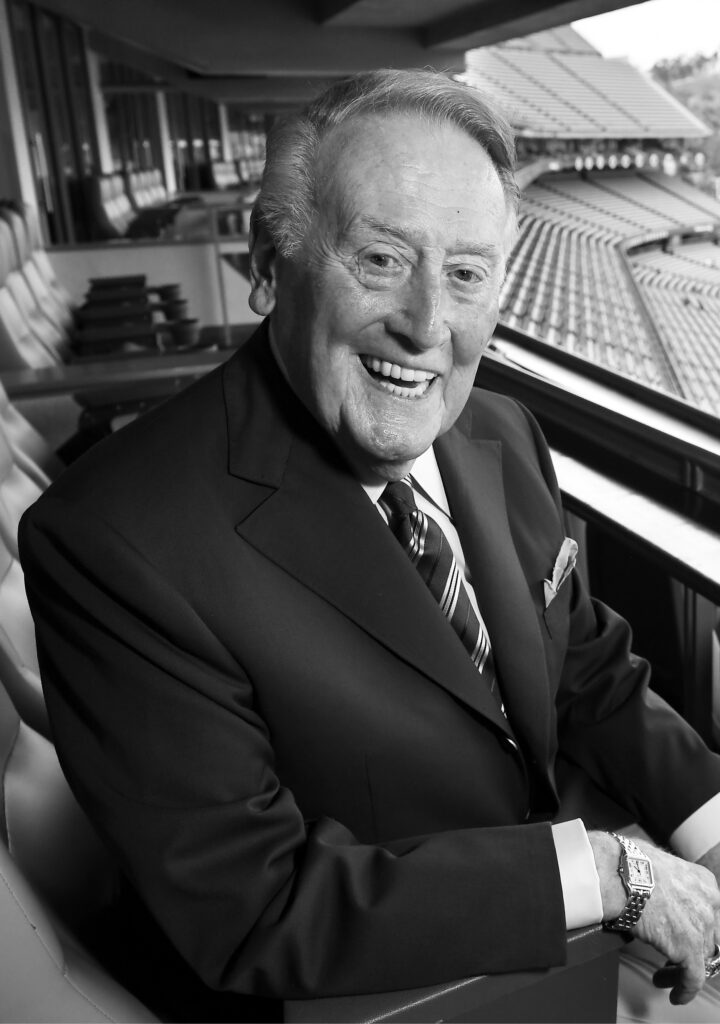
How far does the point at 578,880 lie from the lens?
79cm

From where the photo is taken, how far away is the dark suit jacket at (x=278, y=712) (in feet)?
2.40

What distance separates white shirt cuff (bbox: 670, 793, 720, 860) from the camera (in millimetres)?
1025

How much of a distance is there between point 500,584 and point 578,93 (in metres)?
6.36

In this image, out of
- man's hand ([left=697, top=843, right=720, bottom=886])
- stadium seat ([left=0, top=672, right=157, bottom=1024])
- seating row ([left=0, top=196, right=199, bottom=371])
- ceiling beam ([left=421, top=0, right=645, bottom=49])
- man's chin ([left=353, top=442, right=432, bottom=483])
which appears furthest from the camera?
seating row ([left=0, top=196, right=199, bottom=371])

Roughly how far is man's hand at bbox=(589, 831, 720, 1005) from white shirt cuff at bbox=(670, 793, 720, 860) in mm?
150

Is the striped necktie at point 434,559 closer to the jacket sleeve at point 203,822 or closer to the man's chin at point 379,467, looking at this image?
the man's chin at point 379,467

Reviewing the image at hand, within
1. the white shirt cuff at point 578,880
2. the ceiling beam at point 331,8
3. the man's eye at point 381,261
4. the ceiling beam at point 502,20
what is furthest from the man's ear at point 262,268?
the ceiling beam at point 331,8

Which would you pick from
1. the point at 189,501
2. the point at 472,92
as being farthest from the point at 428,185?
the point at 189,501

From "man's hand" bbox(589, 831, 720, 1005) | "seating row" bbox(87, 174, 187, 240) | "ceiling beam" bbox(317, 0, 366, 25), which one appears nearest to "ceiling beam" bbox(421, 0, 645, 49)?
"ceiling beam" bbox(317, 0, 366, 25)

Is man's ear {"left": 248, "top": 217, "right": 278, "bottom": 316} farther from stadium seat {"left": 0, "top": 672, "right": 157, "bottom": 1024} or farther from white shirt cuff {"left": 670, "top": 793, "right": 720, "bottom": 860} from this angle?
white shirt cuff {"left": 670, "top": 793, "right": 720, "bottom": 860}

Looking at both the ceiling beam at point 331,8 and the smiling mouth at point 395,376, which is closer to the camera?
the smiling mouth at point 395,376

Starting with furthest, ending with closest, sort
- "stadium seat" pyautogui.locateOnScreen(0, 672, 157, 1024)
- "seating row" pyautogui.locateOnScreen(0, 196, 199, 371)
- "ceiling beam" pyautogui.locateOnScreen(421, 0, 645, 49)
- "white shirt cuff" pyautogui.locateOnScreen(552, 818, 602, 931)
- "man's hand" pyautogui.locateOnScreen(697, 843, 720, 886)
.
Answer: "seating row" pyautogui.locateOnScreen(0, 196, 199, 371)
"ceiling beam" pyautogui.locateOnScreen(421, 0, 645, 49)
"man's hand" pyautogui.locateOnScreen(697, 843, 720, 886)
"white shirt cuff" pyautogui.locateOnScreen(552, 818, 602, 931)
"stadium seat" pyautogui.locateOnScreen(0, 672, 157, 1024)

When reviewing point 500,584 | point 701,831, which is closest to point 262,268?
point 500,584

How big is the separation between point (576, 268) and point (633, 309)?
0.87 meters
